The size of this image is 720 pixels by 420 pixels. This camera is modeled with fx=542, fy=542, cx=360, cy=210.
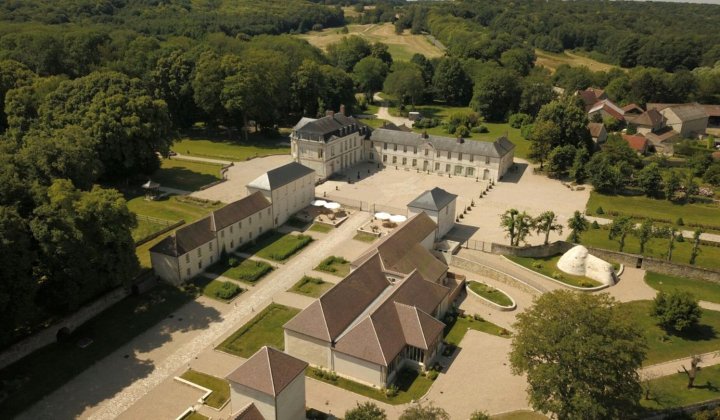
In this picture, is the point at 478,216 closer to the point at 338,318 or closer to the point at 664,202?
the point at 664,202

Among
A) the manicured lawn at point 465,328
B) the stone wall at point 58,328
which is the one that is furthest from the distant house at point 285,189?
the manicured lawn at point 465,328

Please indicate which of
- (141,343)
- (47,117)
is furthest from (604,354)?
(47,117)

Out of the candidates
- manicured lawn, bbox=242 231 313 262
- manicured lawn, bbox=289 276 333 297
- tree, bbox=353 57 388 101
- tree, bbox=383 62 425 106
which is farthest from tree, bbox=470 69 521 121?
manicured lawn, bbox=289 276 333 297

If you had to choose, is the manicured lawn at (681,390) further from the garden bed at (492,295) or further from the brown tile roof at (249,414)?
the brown tile roof at (249,414)

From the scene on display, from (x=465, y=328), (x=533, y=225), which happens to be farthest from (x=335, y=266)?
(x=533, y=225)

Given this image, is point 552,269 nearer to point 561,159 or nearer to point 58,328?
point 561,159

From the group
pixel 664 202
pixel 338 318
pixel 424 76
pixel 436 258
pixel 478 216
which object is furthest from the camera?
pixel 424 76

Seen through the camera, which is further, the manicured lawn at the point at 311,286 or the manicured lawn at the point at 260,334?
the manicured lawn at the point at 311,286
